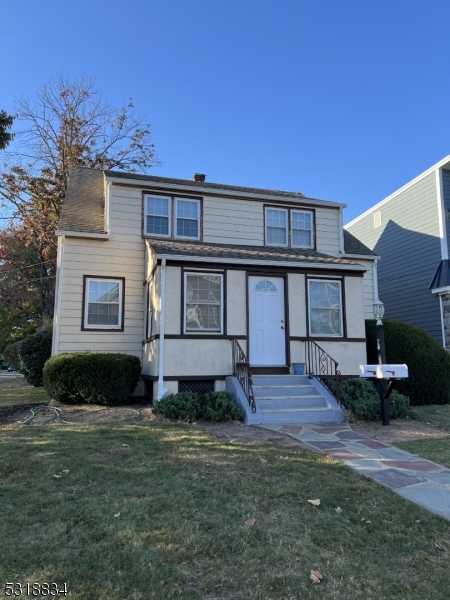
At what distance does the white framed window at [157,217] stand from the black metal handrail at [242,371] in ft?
13.3

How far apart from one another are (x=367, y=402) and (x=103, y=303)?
22.4ft

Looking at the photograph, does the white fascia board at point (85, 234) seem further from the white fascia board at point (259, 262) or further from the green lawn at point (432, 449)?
the green lawn at point (432, 449)

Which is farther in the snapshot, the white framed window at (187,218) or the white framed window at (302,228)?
the white framed window at (302,228)

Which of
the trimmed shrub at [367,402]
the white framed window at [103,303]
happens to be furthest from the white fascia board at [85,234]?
the trimmed shrub at [367,402]

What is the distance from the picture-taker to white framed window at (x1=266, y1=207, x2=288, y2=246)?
1278 centimetres

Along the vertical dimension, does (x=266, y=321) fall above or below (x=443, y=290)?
below

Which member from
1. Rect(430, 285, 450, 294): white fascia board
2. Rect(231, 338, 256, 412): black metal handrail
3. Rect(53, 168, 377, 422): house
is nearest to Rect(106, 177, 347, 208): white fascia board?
Rect(53, 168, 377, 422): house

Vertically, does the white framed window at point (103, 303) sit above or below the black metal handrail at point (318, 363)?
above

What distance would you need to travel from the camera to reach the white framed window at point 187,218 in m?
12.2

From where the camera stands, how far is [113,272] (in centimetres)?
1165

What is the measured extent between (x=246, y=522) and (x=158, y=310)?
654cm

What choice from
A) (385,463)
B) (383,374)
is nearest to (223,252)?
(383,374)

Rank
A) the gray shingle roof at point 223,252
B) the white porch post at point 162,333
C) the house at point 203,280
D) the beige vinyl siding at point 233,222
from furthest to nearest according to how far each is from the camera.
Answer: the beige vinyl siding at point 233,222
the gray shingle roof at point 223,252
the house at point 203,280
the white porch post at point 162,333

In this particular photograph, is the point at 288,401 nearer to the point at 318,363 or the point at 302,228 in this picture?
the point at 318,363
